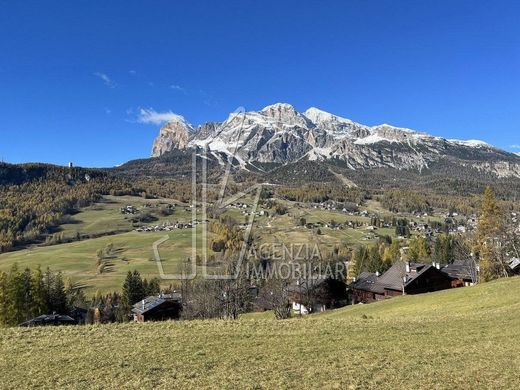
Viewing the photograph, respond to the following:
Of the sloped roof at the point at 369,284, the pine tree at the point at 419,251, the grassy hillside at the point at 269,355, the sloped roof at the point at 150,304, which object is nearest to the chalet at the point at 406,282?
the sloped roof at the point at 369,284

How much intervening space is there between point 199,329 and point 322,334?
21.7 ft

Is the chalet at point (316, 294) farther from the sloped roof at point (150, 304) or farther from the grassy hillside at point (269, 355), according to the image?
the grassy hillside at point (269, 355)

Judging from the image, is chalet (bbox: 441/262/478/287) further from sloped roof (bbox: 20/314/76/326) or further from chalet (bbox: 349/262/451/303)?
sloped roof (bbox: 20/314/76/326)

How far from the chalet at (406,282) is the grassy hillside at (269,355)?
64.8 metres

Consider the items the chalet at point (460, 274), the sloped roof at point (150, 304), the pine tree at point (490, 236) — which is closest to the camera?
the pine tree at point (490, 236)

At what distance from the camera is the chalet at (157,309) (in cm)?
9812

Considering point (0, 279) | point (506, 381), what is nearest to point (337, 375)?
point (506, 381)

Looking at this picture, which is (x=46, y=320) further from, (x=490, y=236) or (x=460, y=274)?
(x=460, y=274)

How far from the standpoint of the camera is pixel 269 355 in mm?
18047

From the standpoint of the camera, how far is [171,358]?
58.1ft

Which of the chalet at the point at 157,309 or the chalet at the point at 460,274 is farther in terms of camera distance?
the chalet at the point at 460,274

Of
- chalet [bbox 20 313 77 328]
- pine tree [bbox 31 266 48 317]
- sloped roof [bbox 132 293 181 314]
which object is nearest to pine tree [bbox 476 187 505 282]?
sloped roof [bbox 132 293 181 314]

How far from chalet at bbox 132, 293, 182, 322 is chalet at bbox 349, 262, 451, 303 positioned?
140 feet

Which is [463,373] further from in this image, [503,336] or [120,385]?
[120,385]
